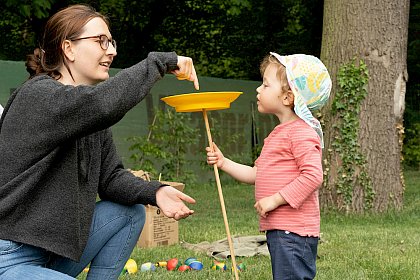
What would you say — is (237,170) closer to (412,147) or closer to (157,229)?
(157,229)

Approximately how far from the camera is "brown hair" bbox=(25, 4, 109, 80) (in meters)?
3.03

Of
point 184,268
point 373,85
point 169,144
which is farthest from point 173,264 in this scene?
point 169,144

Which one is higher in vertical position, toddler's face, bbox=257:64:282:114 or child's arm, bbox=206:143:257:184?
toddler's face, bbox=257:64:282:114

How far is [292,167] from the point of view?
3.50 metres

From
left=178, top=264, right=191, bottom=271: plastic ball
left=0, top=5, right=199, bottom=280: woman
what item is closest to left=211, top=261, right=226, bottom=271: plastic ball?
left=178, top=264, right=191, bottom=271: plastic ball

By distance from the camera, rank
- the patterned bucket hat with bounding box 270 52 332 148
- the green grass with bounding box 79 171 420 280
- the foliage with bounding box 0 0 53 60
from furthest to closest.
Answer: the foliage with bounding box 0 0 53 60
the green grass with bounding box 79 171 420 280
the patterned bucket hat with bounding box 270 52 332 148

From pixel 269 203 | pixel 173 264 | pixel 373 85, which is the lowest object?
pixel 173 264

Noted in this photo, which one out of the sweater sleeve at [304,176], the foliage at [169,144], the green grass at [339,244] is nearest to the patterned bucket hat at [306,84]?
the sweater sleeve at [304,176]

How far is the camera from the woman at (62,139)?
109 inches

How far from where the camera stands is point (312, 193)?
137 inches

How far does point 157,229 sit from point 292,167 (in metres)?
2.43

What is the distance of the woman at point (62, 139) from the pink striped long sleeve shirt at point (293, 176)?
1.49 feet

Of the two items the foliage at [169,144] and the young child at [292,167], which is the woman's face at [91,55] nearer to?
the young child at [292,167]

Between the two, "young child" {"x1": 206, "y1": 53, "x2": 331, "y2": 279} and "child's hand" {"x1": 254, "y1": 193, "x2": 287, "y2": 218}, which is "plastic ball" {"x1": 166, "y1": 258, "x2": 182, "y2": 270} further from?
"child's hand" {"x1": 254, "y1": 193, "x2": 287, "y2": 218}
